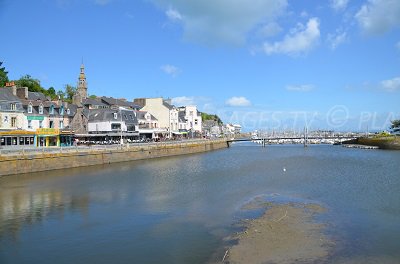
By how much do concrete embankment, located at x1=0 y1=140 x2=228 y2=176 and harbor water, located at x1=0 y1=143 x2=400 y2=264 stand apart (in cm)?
188

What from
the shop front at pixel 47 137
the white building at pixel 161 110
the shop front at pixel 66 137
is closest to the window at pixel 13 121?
the shop front at pixel 47 137

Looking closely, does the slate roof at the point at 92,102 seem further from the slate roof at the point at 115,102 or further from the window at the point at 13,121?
the window at the point at 13,121

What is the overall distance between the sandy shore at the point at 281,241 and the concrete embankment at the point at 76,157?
1266 inches

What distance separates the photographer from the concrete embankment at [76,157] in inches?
1699

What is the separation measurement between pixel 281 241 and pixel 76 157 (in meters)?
39.6

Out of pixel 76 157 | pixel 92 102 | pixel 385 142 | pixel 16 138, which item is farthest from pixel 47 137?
pixel 385 142

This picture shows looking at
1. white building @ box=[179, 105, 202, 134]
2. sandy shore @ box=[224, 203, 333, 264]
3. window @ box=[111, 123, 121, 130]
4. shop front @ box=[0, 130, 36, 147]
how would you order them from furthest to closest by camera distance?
white building @ box=[179, 105, 202, 134]
window @ box=[111, 123, 121, 130]
shop front @ box=[0, 130, 36, 147]
sandy shore @ box=[224, 203, 333, 264]

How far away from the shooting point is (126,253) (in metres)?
17.8

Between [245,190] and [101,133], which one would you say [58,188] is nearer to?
[245,190]

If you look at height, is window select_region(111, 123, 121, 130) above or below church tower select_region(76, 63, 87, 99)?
below

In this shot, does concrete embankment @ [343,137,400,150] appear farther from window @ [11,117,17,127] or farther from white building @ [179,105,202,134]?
window @ [11,117,17,127]

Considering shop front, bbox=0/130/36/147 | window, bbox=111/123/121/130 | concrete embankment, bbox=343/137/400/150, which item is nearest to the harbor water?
shop front, bbox=0/130/36/147

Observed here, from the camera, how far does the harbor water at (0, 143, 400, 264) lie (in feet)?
58.2

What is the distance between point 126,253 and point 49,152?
34.3m
